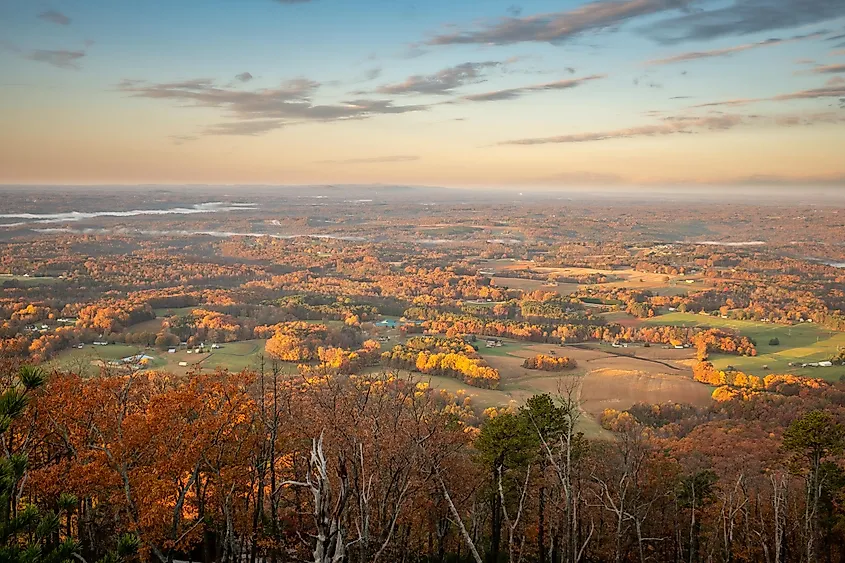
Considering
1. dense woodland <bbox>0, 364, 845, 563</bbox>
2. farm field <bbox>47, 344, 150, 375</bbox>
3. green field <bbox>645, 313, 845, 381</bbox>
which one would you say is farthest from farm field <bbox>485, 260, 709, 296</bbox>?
dense woodland <bbox>0, 364, 845, 563</bbox>

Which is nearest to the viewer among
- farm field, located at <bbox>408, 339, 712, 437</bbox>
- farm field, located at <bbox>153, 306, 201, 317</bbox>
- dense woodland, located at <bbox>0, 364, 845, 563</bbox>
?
dense woodland, located at <bbox>0, 364, 845, 563</bbox>

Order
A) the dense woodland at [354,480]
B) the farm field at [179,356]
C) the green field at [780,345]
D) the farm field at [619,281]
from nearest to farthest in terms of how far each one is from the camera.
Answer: the dense woodland at [354,480] < the farm field at [179,356] < the green field at [780,345] < the farm field at [619,281]

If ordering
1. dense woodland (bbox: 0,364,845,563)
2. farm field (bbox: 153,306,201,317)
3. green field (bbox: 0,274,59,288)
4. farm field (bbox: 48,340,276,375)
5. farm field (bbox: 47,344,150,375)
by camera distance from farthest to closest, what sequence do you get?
1. green field (bbox: 0,274,59,288)
2. farm field (bbox: 153,306,201,317)
3. farm field (bbox: 48,340,276,375)
4. farm field (bbox: 47,344,150,375)
5. dense woodland (bbox: 0,364,845,563)

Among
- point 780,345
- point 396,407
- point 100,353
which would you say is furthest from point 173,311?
point 780,345

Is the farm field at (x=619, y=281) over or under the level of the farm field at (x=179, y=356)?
under

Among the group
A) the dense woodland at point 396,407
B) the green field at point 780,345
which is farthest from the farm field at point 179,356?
the green field at point 780,345

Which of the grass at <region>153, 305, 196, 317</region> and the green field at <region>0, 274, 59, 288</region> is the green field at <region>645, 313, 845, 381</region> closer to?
the grass at <region>153, 305, 196, 317</region>

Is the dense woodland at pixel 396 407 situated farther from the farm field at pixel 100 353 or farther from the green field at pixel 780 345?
the green field at pixel 780 345
